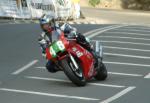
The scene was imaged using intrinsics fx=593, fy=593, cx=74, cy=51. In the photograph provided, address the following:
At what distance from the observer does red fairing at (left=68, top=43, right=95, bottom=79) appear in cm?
1201

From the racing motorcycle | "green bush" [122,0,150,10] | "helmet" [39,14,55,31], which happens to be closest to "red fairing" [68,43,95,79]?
the racing motorcycle

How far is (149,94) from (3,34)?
14456 millimetres

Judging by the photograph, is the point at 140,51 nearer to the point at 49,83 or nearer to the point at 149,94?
the point at 49,83

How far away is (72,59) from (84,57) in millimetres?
356

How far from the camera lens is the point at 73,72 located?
38.5 feet

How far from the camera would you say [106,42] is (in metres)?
19.8

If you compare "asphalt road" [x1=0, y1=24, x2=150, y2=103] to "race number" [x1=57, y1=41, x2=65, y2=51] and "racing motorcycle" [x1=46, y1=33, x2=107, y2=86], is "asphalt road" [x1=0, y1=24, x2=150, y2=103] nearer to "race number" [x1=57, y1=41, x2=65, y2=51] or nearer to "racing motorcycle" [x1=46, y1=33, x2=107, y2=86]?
"racing motorcycle" [x1=46, y1=33, x2=107, y2=86]

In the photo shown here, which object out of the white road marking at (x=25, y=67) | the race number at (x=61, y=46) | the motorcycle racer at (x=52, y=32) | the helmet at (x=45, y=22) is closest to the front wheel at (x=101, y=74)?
the motorcycle racer at (x=52, y=32)

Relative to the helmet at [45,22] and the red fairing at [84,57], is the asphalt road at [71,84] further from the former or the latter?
the helmet at [45,22]

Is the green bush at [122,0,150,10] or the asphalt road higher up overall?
the asphalt road

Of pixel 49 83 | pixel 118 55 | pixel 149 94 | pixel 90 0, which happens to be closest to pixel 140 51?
pixel 118 55

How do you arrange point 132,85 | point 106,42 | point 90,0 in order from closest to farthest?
1. point 132,85
2. point 106,42
3. point 90,0

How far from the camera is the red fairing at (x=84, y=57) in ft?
39.4


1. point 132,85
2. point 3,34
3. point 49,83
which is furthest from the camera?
point 3,34
